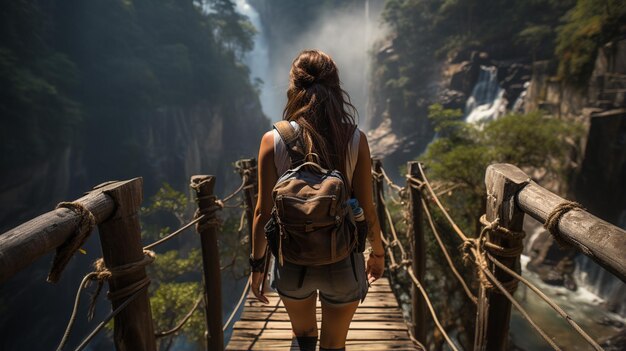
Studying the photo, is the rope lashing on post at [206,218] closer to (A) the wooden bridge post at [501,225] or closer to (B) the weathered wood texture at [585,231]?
(A) the wooden bridge post at [501,225]

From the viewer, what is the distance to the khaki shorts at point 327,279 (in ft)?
4.42

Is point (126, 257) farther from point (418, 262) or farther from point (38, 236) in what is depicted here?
point (418, 262)

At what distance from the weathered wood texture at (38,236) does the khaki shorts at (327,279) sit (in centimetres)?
72

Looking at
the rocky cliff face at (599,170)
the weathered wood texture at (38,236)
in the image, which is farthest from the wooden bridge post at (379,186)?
the rocky cliff face at (599,170)

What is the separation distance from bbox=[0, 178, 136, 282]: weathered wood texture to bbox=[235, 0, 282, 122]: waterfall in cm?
4996

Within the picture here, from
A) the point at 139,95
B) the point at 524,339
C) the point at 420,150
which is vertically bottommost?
the point at 524,339

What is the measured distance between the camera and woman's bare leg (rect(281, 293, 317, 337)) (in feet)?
4.93

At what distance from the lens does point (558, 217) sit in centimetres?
101

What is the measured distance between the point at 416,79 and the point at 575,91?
57.7ft

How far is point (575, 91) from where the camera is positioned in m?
13.0

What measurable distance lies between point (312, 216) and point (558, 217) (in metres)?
0.76

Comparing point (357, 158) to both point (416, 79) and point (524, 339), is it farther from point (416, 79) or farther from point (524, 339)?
point (416, 79)

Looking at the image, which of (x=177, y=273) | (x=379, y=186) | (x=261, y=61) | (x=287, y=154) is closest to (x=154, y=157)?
(x=177, y=273)

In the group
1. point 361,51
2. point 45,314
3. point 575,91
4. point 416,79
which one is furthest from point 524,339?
point 361,51
